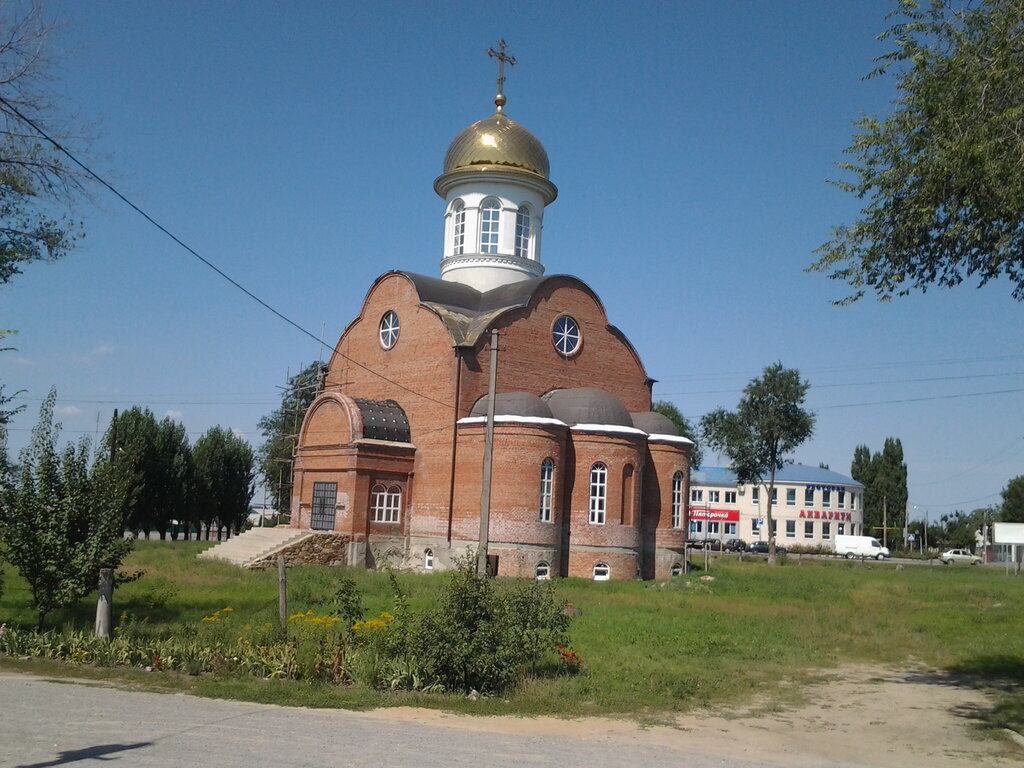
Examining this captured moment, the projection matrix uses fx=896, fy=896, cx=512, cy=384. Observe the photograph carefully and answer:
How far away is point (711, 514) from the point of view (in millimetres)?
39938

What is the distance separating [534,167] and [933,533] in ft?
257

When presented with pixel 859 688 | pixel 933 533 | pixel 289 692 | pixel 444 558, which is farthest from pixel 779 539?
pixel 289 692

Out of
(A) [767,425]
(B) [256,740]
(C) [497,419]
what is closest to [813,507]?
(A) [767,425]

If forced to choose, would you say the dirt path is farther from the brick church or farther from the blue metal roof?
the blue metal roof

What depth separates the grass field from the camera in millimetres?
11047

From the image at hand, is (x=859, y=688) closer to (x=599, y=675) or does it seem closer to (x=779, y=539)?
(x=599, y=675)

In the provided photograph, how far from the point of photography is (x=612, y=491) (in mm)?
26016

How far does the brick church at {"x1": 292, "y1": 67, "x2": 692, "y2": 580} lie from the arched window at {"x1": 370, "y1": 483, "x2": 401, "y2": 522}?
0.14 ft

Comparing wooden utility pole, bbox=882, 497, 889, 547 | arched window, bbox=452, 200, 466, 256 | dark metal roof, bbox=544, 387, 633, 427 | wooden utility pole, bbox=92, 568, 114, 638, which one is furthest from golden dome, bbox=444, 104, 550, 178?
wooden utility pole, bbox=882, 497, 889, 547

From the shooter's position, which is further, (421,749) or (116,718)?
(116,718)

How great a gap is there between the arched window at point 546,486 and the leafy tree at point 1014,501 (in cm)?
6248

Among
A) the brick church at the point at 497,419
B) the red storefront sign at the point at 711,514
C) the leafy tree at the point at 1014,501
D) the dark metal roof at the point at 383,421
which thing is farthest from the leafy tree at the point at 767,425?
the leafy tree at the point at 1014,501

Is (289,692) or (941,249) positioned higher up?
(941,249)

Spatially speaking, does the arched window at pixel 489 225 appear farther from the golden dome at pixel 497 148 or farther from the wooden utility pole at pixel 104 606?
the wooden utility pole at pixel 104 606
